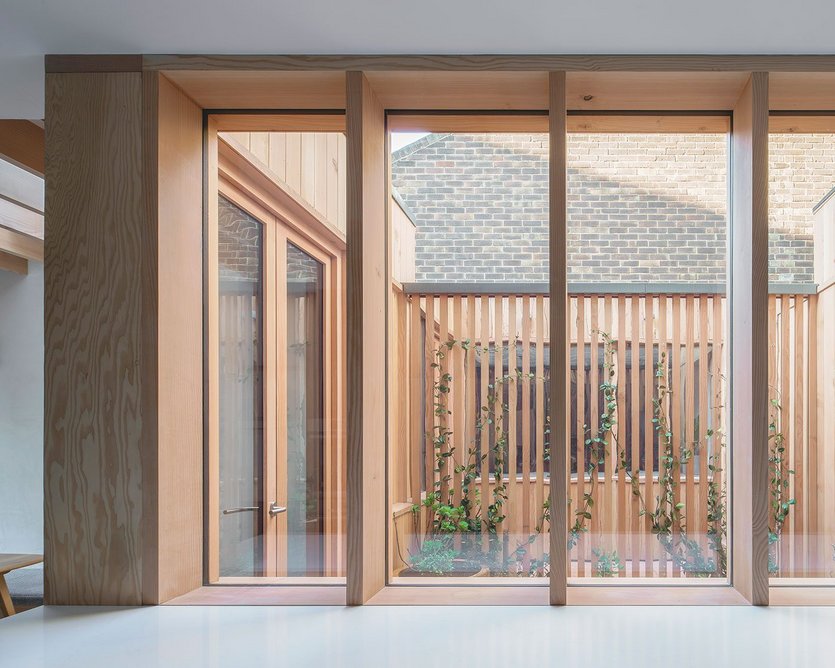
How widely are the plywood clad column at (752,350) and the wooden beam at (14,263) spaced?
4.92 m

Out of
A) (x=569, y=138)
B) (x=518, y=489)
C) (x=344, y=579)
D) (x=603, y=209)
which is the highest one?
(x=569, y=138)

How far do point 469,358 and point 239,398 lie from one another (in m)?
0.74

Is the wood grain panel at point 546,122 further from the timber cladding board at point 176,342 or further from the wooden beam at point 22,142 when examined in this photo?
the wooden beam at point 22,142

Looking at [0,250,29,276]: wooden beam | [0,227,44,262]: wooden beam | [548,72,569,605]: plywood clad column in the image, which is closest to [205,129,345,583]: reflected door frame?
[548,72,569,605]: plywood clad column

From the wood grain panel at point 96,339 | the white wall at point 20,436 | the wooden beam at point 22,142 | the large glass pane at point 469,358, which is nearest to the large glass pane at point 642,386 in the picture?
the large glass pane at point 469,358

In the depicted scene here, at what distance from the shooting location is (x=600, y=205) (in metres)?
2.09

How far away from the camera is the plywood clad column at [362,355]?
1.88m

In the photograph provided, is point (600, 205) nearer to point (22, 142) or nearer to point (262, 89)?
point (262, 89)

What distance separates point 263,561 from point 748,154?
1862 mm

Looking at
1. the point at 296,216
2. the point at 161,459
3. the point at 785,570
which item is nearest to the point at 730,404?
the point at 785,570
